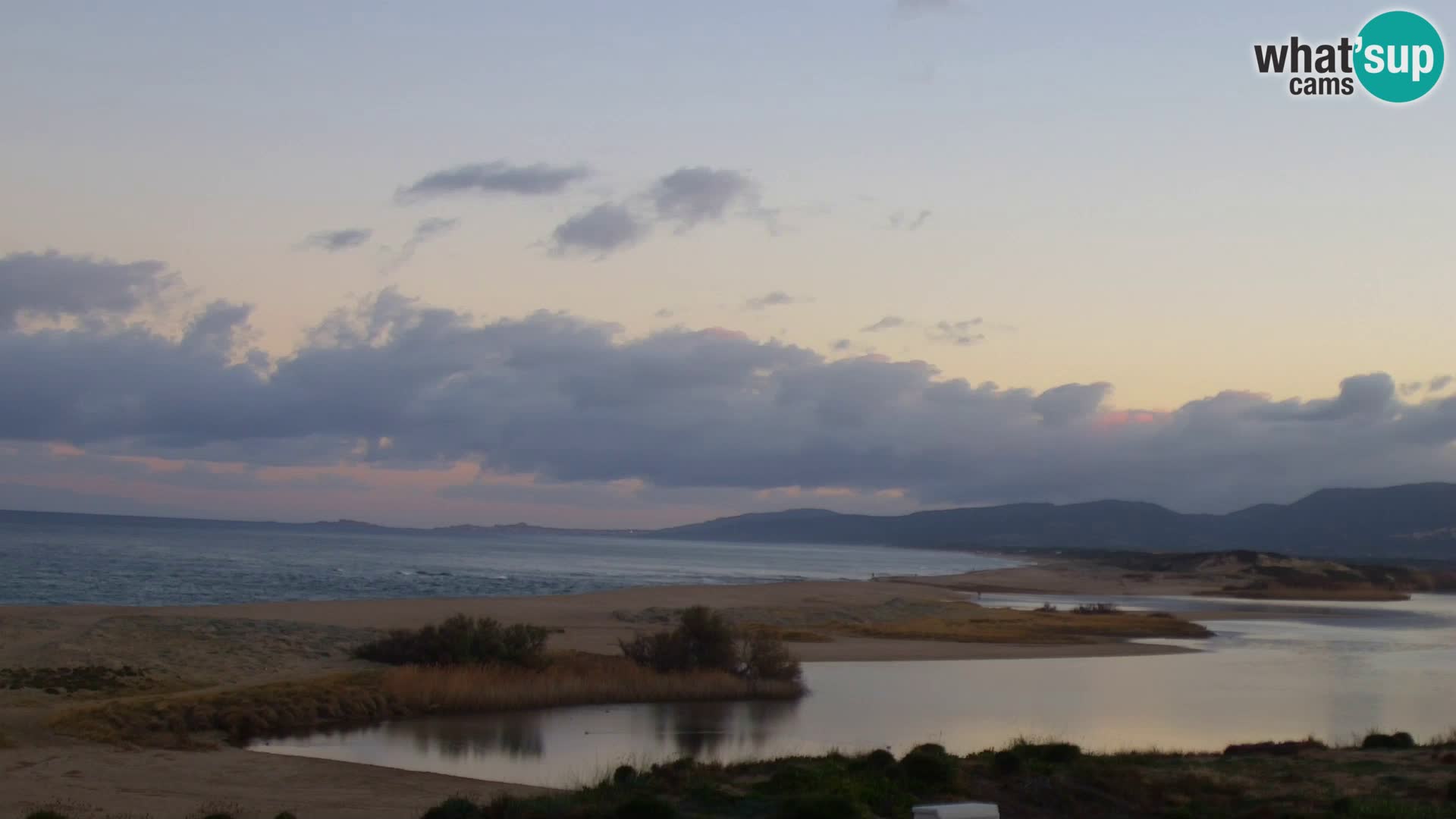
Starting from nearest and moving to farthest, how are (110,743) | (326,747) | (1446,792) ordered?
(1446,792)
(110,743)
(326,747)

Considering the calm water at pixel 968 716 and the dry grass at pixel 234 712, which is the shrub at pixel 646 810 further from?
the dry grass at pixel 234 712

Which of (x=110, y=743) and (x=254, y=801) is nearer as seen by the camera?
(x=254, y=801)

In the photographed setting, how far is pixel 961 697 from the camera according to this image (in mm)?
31906

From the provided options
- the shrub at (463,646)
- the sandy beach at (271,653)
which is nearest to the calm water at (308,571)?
the sandy beach at (271,653)

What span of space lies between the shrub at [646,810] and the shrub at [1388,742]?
12.0 m

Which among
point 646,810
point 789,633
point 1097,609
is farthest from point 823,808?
point 1097,609

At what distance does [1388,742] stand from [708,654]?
53.0 feet

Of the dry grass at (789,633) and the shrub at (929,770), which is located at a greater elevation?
the shrub at (929,770)

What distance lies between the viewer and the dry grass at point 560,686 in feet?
92.9

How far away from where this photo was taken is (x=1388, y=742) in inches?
822

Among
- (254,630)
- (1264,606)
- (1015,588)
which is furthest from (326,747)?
(1015,588)

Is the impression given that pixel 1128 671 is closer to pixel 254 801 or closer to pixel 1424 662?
pixel 1424 662

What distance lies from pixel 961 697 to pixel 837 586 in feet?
155

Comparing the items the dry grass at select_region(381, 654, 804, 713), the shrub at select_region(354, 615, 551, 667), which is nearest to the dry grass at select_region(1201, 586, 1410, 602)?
the dry grass at select_region(381, 654, 804, 713)
